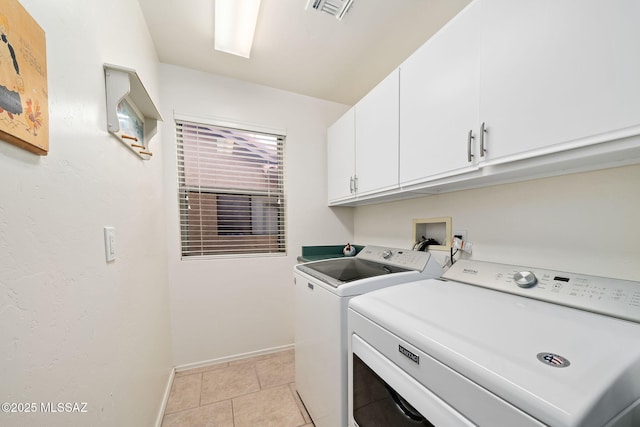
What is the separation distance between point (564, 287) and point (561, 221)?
0.99 feet

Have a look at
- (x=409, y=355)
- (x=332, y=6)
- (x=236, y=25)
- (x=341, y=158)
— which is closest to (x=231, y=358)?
(x=409, y=355)

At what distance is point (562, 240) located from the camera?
3.22 feet

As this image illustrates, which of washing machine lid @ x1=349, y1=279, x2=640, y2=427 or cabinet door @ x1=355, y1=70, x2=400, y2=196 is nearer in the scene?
washing machine lid @ x1=349, y1=279, x2=640, y2=427

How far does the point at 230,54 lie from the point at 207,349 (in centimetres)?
253

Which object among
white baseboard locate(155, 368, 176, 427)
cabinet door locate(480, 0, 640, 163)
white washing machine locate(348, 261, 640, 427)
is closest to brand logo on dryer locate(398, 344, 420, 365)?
white washing machine locate(348, 261, 640, 427)

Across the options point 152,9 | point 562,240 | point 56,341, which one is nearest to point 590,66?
point 562,240

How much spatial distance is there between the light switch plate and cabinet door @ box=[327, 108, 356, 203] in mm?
1518

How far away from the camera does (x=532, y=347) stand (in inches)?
21.6

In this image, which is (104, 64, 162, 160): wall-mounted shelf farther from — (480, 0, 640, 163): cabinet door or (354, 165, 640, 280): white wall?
(354, 165, 640, 280): white wall

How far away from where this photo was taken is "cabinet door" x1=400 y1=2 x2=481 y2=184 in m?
1.00

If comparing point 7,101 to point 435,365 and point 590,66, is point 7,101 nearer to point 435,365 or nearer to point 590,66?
point 435,365

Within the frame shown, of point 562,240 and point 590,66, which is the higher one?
point 590,66

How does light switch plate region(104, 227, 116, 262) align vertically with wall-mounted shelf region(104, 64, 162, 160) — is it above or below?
below

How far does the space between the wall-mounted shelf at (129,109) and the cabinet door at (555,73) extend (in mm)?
1519
